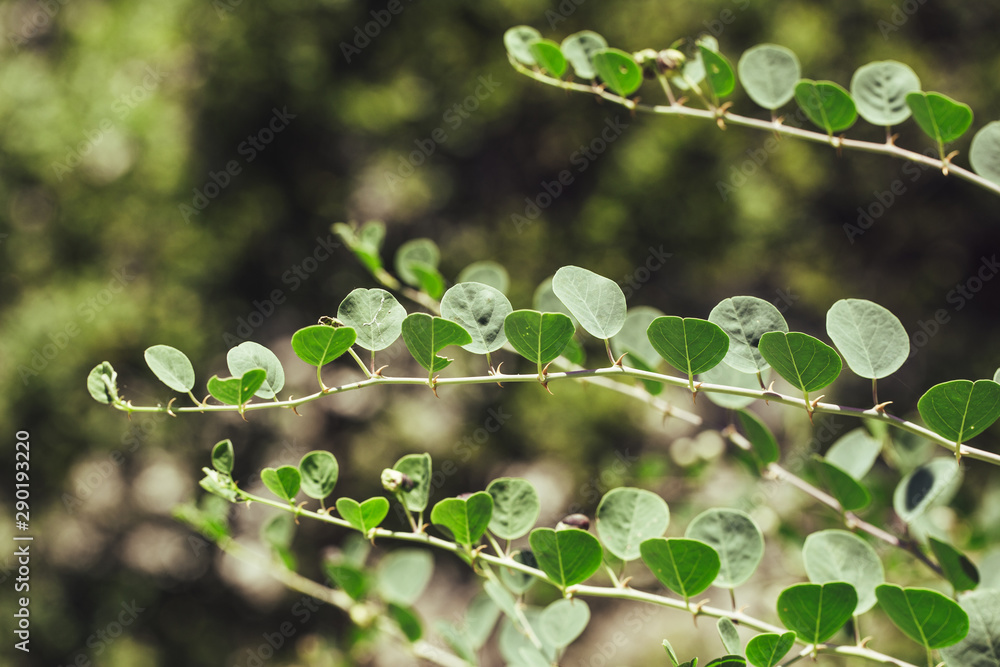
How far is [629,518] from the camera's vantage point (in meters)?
0.37

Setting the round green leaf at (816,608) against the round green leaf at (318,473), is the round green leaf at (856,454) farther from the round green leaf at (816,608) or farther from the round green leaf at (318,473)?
the round green leaf at (318,473)

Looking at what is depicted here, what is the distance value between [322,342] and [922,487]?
392 mm

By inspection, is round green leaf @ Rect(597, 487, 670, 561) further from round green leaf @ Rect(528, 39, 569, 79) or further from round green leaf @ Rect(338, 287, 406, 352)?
round green leaf @ Rect(528, 39, 569, 79)

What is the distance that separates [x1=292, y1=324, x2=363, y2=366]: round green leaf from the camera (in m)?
0.30

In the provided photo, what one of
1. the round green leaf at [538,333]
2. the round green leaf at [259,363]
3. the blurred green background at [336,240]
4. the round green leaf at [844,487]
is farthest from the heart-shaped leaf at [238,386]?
the blurred green background at [336,240]

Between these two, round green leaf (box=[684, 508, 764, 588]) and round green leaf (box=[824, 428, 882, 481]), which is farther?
round green leaf (box=[824, 428, 882, 481])

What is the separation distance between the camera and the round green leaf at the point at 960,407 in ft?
0.89

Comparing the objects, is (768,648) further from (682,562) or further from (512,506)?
(512,506)

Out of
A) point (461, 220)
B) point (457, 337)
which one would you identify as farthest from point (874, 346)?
point (461, 220)

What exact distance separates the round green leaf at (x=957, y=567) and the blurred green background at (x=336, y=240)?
105cm

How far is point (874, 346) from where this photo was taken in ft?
1.04

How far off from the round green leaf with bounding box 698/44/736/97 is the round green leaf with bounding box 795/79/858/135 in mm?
42

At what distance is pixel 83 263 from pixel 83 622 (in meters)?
0.85

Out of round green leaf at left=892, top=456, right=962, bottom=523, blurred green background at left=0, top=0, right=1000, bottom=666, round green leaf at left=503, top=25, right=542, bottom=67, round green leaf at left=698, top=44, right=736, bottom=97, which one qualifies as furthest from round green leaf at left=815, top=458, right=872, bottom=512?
blurred green background at left=0, top=0, right=1000, bottom=666
